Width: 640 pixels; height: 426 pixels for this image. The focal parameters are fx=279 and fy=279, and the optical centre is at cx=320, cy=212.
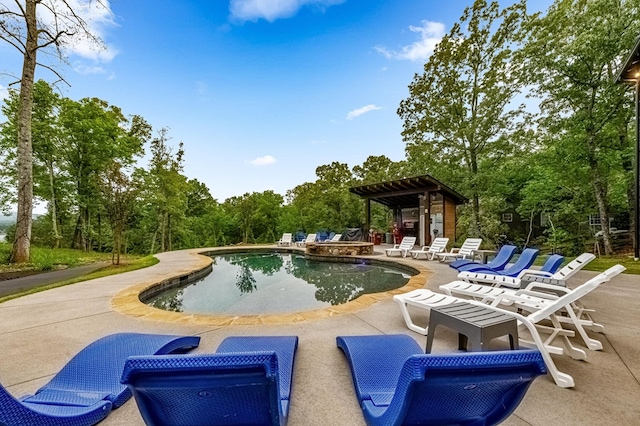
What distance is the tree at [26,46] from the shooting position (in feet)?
24.7

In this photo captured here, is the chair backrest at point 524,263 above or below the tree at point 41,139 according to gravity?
below

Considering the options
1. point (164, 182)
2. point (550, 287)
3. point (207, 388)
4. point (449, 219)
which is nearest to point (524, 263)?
point (550, 287)

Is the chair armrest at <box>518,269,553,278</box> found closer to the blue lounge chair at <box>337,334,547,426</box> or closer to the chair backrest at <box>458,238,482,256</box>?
the chair backrest at <box>458,238,482,256</box>

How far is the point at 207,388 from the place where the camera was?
982 mm

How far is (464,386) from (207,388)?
960 millimetres

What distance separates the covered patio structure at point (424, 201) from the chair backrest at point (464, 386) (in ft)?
36.0

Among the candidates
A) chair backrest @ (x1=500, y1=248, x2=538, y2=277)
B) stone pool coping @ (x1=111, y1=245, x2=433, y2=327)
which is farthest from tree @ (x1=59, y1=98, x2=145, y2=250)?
chair backrest @ (x1=500, y1=248, x2=538, y2=277)

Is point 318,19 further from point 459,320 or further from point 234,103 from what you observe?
point 459,320

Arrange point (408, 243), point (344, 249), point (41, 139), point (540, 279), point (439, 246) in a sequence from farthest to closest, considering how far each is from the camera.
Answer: point (41, 139) < point (344, 249) < point (408, 243) < point (439, 246) < point (540, 279)

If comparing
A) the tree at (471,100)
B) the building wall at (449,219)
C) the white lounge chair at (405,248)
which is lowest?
the white lounge chair at (405,248)

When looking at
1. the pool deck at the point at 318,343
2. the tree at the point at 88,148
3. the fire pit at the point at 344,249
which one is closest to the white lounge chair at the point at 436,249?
the fire pit at the point at 344,249

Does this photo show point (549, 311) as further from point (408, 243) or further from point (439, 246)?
point (408, 243)

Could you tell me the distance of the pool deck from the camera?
1788mm

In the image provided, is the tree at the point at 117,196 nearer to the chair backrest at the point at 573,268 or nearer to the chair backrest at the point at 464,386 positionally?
the chair backrest at the point at 464,386
